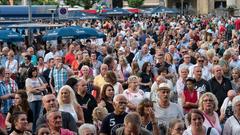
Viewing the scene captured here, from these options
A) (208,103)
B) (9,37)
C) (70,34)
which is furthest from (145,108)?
(70,34)

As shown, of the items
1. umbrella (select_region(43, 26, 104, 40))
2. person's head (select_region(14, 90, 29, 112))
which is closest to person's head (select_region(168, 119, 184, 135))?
person's head (select_region(14, 90, 29, 112))

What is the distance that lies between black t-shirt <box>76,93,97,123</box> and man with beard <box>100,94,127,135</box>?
1289 millimetres

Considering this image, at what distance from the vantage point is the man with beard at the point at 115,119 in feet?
30.1

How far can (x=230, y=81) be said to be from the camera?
12.8m

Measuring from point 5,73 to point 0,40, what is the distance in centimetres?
1197

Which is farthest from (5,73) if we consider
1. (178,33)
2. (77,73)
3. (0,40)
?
(178,33)

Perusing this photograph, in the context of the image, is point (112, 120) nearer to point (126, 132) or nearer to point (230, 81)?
point (126, 132)

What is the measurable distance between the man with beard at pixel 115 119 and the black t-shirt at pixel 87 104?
1289 mm

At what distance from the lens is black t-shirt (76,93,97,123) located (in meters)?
10.7

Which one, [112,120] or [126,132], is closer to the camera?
[126,132]

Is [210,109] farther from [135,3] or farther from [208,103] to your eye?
[135,3]

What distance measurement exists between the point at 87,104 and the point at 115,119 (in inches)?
64.9

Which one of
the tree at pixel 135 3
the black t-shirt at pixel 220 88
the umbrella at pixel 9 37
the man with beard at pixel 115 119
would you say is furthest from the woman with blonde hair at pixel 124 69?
the tree at pixel 135 3

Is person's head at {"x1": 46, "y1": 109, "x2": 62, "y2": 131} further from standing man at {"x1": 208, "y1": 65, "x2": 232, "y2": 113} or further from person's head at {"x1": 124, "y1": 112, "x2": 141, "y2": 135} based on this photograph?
standing man at {"x1": 208, "y1": 65, "x2": 232, "y2": 113}
